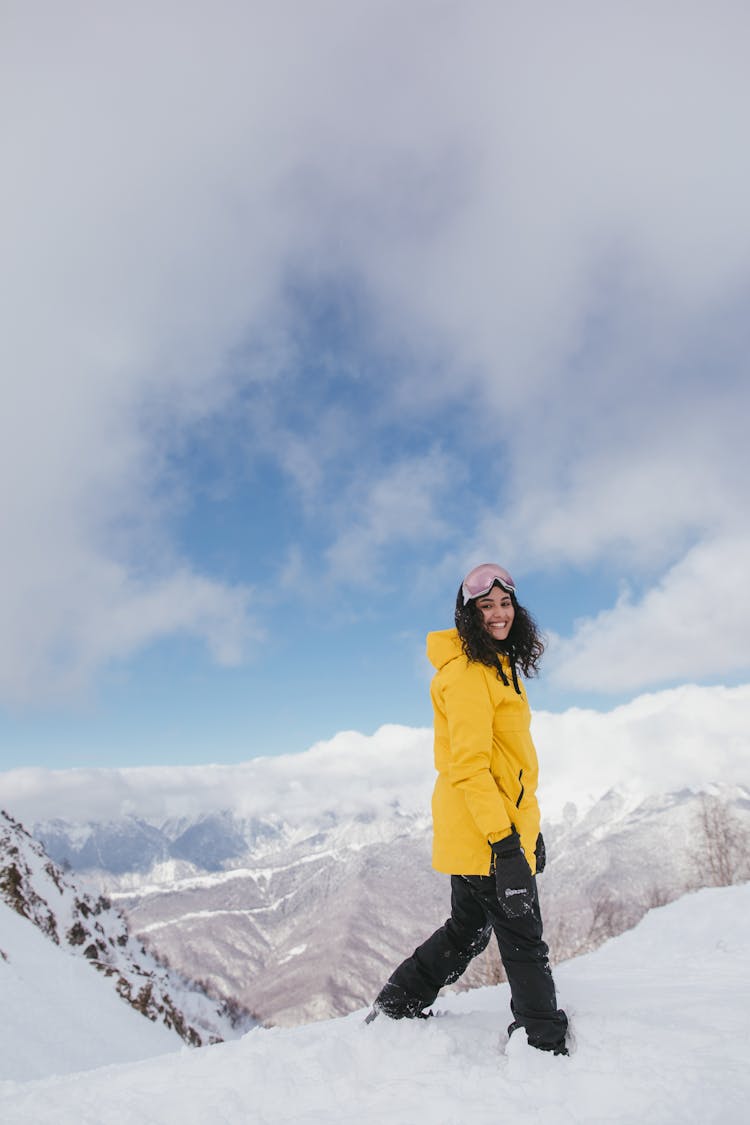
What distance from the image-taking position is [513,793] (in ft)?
13.7

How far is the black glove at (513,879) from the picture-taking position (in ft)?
12.4

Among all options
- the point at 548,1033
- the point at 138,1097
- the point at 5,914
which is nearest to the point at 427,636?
the point at 548,1033

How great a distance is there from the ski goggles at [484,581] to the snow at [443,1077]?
280 cm

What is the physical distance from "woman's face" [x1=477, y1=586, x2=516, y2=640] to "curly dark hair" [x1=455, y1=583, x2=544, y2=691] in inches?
1.6

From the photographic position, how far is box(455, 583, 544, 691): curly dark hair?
4.35m

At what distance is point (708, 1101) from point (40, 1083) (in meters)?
4.32

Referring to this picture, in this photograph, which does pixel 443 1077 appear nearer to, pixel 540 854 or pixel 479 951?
pixel 479 951

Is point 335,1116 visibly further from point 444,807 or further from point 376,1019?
point 444,807

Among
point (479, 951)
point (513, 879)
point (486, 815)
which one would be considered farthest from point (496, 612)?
point (479, 951)

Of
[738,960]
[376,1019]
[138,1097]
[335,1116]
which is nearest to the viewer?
[335,1116]

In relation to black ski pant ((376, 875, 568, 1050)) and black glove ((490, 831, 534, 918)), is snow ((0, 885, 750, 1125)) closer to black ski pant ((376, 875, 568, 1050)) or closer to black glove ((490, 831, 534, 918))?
black ski pant ((376, 875, 568, 1050))

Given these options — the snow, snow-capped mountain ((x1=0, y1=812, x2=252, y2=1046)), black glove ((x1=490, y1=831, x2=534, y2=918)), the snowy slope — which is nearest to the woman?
black glove ((x1=490, y1=831, x2=534, y2=918))

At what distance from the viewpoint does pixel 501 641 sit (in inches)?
185

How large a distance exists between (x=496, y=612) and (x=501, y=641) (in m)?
0.31
